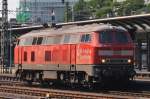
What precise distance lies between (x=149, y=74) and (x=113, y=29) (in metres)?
10.3

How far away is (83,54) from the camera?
83.3 feet

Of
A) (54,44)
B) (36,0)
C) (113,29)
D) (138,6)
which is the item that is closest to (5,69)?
(54,44)

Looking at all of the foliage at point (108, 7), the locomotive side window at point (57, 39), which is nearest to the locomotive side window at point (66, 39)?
the locomotive side window at point (57, 39)

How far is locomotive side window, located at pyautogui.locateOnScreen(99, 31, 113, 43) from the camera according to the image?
985 inches

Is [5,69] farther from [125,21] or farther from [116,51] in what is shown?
[116,51]

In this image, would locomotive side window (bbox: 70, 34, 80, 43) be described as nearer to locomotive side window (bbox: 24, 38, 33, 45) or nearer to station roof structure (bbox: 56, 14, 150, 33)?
locomotive side window (bbox: 24, 38, 33, 45)

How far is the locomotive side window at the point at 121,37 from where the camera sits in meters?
25.3

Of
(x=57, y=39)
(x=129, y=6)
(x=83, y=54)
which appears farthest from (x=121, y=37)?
(x=129, y=6)

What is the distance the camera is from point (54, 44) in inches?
1097

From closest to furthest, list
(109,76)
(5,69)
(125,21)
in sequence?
(109,76) → (125,21) → (5,69)

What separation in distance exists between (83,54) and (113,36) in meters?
1.69

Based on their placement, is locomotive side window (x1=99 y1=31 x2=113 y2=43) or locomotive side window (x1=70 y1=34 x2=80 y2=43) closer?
locomotive side window (x1=99 y1=31 x2=113 y2=43)

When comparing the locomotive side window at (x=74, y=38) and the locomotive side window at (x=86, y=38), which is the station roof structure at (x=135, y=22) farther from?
the locomotive side window at (x=86, y=38)

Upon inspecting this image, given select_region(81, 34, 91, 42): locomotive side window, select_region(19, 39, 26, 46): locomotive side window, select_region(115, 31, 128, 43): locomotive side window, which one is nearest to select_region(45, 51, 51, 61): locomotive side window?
select_region(19, 39, 26, 46): locomotive side window
